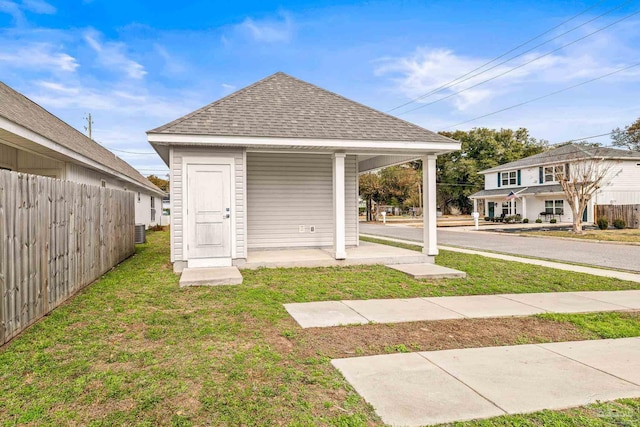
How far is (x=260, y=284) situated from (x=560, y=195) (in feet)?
97.3

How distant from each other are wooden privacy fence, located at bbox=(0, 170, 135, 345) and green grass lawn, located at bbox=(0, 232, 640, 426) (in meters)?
0.23

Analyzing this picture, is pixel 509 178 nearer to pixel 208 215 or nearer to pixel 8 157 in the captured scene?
pixel 208 215

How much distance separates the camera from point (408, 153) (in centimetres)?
951

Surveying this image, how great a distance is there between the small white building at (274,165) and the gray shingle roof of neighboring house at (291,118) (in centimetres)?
2

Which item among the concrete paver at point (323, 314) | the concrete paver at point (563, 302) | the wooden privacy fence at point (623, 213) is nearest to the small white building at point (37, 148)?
the concrete paver at point (323, 314)

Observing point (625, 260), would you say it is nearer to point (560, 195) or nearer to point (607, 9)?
point (607, 9)

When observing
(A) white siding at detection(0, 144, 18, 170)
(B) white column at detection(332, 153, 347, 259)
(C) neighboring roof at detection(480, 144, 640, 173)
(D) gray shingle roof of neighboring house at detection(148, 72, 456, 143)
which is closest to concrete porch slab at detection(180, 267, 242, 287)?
(B) white column at detection(332, 153, 347, 259)

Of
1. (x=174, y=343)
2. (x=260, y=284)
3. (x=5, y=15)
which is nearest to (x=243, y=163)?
(x=260, y=284)

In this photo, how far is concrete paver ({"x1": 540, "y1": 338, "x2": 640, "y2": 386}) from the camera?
3369 mm

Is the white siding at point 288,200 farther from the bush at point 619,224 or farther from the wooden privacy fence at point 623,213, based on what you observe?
the wooden privacy fence at point 623,213

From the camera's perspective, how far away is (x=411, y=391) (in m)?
2.97

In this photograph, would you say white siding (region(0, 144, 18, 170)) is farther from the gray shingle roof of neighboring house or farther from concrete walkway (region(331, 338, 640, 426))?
concrete walkway (region(331, 338, 640, 426))

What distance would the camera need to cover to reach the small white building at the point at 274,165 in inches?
320

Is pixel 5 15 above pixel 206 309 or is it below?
above
